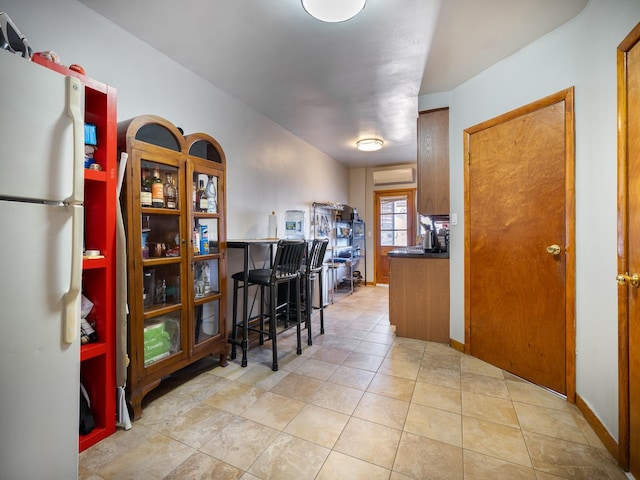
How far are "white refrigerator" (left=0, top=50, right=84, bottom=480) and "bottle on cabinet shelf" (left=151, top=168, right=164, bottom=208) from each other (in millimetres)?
819

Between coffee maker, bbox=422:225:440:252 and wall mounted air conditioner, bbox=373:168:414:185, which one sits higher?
wall mounted air conditioner, bbox=373:168:414:185

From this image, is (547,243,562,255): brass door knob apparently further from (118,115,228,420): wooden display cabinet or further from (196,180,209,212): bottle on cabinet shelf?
(196,180,209,212): bottle on cabinet shelf

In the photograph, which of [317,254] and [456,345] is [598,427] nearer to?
[456,345]

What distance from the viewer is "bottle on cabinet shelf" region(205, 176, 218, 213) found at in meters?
2.43

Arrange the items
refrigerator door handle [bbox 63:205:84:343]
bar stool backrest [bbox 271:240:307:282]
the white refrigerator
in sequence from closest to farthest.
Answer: the white refrigerator < refrigerator door handle [bbox 63:205:84:343] < bar stool backrest [bbox 271:240:307:282]

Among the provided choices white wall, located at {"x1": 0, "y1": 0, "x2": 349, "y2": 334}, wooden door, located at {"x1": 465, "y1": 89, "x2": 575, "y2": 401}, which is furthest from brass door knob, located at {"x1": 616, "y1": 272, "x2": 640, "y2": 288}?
white wall, located at {"x1": 0, "y1": 0, "x2": 349, "y2": 334}

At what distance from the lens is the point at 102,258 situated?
5.17 feet

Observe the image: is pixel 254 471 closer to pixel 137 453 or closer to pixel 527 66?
pixel 137 453

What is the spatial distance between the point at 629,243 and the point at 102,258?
2.58m

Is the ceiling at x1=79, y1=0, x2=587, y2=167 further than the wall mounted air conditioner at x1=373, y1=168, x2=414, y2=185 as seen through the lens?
No

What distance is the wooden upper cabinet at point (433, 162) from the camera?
2963mm

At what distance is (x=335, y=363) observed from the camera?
258cm

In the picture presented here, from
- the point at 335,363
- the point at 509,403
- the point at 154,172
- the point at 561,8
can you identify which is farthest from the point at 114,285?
the point at 561,8

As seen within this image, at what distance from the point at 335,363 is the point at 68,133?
2327 mm
